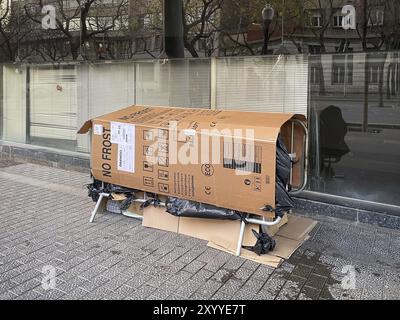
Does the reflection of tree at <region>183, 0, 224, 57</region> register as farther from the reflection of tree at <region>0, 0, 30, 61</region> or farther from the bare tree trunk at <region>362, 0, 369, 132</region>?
the reflection of tree at <region>0, 0, 30, 61</region>

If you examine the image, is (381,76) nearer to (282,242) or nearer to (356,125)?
(356,125)

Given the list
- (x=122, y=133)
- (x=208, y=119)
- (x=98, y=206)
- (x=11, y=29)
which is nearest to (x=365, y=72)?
(x=208, y=119)

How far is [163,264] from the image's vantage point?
3568 mm

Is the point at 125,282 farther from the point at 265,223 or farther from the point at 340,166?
the point at 340,166

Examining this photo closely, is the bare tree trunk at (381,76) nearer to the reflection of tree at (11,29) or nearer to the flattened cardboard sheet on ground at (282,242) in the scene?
the flattened cardboard sheet on ground at (282,242)

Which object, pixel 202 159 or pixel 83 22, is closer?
pixel 202 159

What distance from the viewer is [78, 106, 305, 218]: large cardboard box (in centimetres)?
355

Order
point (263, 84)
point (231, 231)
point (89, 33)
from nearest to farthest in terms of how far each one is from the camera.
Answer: point (231, 231)
point (263, 84)
point (89, 33)

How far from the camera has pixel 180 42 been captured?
19.1 feet

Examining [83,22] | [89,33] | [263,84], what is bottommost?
[263,84]

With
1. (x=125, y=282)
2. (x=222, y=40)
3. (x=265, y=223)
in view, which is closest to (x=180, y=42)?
(x=222, y=40)

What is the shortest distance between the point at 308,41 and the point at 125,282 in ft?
10.5

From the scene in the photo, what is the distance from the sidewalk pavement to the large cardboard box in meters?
0.48

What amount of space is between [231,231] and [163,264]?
28.0 inches
